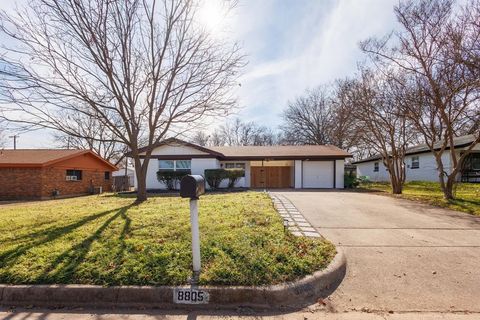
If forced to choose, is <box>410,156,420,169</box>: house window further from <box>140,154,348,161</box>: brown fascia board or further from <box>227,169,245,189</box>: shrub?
<box>227,169,245,189</box>: shrub

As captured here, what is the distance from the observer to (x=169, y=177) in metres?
21.5

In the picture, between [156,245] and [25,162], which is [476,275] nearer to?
[156,245]

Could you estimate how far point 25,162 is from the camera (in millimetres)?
18359

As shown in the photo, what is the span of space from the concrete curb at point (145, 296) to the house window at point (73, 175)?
65.3ft

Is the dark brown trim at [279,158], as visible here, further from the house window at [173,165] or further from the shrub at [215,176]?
the house window at [173,165]

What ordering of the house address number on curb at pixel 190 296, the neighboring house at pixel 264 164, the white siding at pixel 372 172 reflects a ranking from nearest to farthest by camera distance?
the house address number on curb at pixel 190 296 → the neighboring house at pixel 264 164 → the white siding at pixel 372 172

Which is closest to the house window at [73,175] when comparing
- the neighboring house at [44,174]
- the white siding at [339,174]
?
the neighboring house at [44,174]

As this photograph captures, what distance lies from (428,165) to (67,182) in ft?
98.2

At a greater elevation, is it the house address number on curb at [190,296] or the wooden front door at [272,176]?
the wooden front door at [272,176]

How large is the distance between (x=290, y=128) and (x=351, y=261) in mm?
42647

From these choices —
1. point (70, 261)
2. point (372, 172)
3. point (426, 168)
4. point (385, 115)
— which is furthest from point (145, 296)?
point (372, 172)

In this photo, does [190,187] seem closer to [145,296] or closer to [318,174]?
[145,296]

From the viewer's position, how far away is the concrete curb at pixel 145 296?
3.52m

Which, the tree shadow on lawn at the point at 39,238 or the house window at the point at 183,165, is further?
the house window at the point at 183,165
